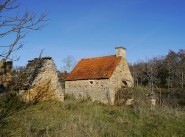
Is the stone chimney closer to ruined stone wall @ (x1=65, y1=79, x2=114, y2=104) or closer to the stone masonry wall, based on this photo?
the stone masonry wall

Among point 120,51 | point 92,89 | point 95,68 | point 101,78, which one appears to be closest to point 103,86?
point 101,78

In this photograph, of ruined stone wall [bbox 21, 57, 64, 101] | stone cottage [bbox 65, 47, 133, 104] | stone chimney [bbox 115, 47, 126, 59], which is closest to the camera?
ruined stone wall [bbox 21, 57, 64, 101]

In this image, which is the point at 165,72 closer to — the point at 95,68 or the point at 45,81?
the point at 95,68

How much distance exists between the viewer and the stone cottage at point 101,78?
93.4 feet

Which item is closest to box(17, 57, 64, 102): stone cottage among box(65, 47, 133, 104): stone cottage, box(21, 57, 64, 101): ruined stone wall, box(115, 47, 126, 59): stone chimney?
box(21, 57, 64, 101): ruined stone wall

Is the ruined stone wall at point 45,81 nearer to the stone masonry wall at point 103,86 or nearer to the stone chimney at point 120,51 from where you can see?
the stone masonry wall at point 103,86

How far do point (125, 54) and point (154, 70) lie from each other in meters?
28.5

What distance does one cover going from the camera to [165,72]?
60625 millimetres

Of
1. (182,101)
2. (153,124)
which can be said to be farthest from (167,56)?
(153,124)

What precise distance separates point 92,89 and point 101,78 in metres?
1.89

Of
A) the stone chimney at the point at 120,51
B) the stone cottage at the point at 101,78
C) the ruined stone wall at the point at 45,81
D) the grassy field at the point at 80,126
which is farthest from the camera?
the stone chimney at the point at 120,51

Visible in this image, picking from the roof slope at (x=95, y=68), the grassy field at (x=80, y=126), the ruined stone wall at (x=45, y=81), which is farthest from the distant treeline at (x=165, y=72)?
the grassy field at (x=80, y=126)

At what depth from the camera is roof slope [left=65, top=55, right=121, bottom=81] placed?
96.2ft

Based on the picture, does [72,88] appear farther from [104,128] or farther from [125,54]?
[104,128]
